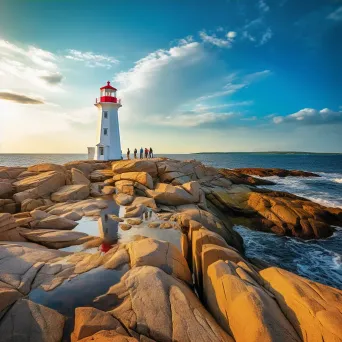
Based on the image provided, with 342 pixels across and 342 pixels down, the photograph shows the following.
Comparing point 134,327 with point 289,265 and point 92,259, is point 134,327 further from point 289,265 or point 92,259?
point 289,265

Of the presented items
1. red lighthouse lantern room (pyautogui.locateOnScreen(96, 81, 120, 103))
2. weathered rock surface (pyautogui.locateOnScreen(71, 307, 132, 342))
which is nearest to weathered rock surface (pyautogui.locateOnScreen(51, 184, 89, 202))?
weathered rock surface (pyautogui.locateOnScreen(71, 307, 132, 342))

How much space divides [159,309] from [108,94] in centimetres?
3740

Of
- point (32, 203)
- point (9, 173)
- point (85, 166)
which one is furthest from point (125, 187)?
point (9, 173)

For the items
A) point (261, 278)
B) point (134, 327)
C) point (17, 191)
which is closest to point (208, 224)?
point (261, 278)

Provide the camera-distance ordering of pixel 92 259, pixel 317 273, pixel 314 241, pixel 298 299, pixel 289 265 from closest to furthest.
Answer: pixel 298 299, pixel 92 259, pixel 317 273, pixel 289 265, pixel 314 241

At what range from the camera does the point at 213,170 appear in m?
32.0

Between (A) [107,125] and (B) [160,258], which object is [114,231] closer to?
(B) [160,258]

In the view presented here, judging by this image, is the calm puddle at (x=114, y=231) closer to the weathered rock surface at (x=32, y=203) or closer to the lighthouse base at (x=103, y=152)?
the weathered rock surface at (x=32, y=203)

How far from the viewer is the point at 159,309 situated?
18.2ft

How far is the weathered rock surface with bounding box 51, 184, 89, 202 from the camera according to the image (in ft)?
56.7

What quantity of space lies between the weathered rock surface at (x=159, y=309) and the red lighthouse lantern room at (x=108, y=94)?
34367 mm

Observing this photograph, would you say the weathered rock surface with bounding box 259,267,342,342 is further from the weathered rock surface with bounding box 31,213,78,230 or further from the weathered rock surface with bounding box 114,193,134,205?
the weathered rock surface with bounding box 114,193,134,205

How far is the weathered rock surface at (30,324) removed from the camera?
474 cm

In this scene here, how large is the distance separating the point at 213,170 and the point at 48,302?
91.3 feet
